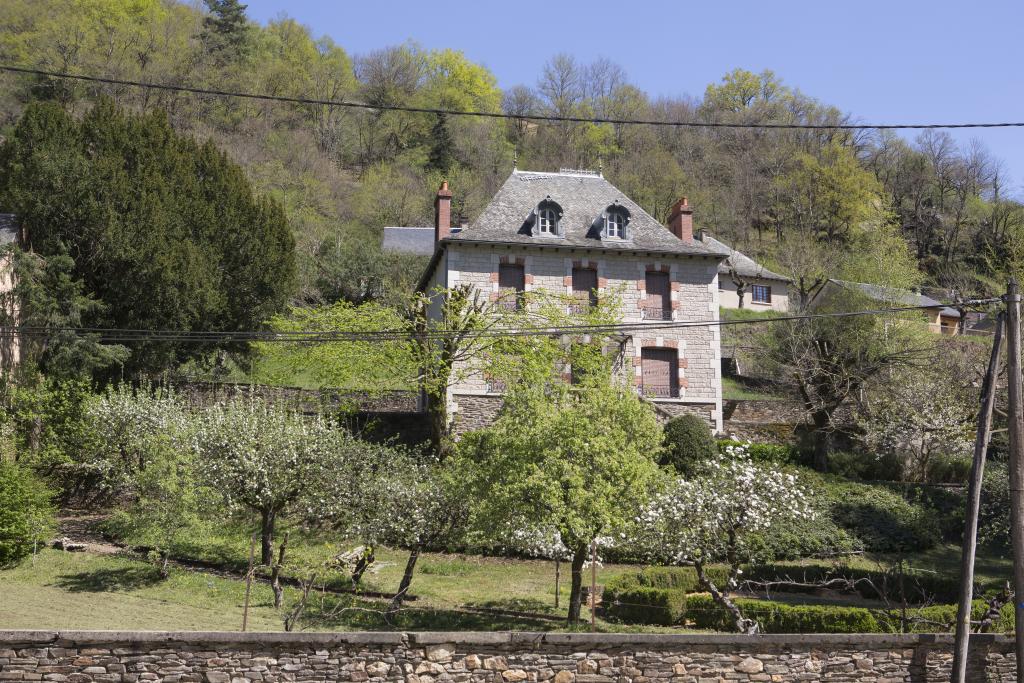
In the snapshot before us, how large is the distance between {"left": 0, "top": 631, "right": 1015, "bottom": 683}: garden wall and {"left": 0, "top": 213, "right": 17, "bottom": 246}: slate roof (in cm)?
1876

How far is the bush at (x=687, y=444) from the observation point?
2767 centimetres

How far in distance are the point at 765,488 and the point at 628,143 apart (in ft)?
205

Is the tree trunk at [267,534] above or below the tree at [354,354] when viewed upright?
below

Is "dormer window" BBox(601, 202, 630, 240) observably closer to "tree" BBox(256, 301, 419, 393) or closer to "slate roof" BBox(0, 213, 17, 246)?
"tree" BBox(256, 301, 419, 393)

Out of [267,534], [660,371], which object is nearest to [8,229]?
[267,534]

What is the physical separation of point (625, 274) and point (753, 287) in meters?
25.9

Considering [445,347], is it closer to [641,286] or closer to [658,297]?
[641,286]

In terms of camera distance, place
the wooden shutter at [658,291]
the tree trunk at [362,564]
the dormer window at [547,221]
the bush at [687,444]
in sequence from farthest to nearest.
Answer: the dormer window at [547,221]
the wooden shutter at [658,291]
the bush at [687,444]
the tree trunk at [362,564]

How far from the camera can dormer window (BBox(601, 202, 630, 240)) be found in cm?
3216

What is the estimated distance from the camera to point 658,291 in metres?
32.0

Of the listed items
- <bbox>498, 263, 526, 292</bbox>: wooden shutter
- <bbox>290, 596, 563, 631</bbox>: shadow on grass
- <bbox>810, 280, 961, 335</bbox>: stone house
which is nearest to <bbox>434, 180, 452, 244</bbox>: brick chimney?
<bbox>498, 263, 526, 292</bbox>: wooden shutter

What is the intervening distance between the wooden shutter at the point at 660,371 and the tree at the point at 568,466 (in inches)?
438

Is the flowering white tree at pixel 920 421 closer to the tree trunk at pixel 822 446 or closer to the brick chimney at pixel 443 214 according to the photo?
the tree trunk at pixel 822 446

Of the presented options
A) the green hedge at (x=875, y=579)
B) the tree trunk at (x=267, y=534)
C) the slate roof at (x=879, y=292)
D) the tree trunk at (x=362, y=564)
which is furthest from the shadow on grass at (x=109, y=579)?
the slate roof at (x=879, y=292)
